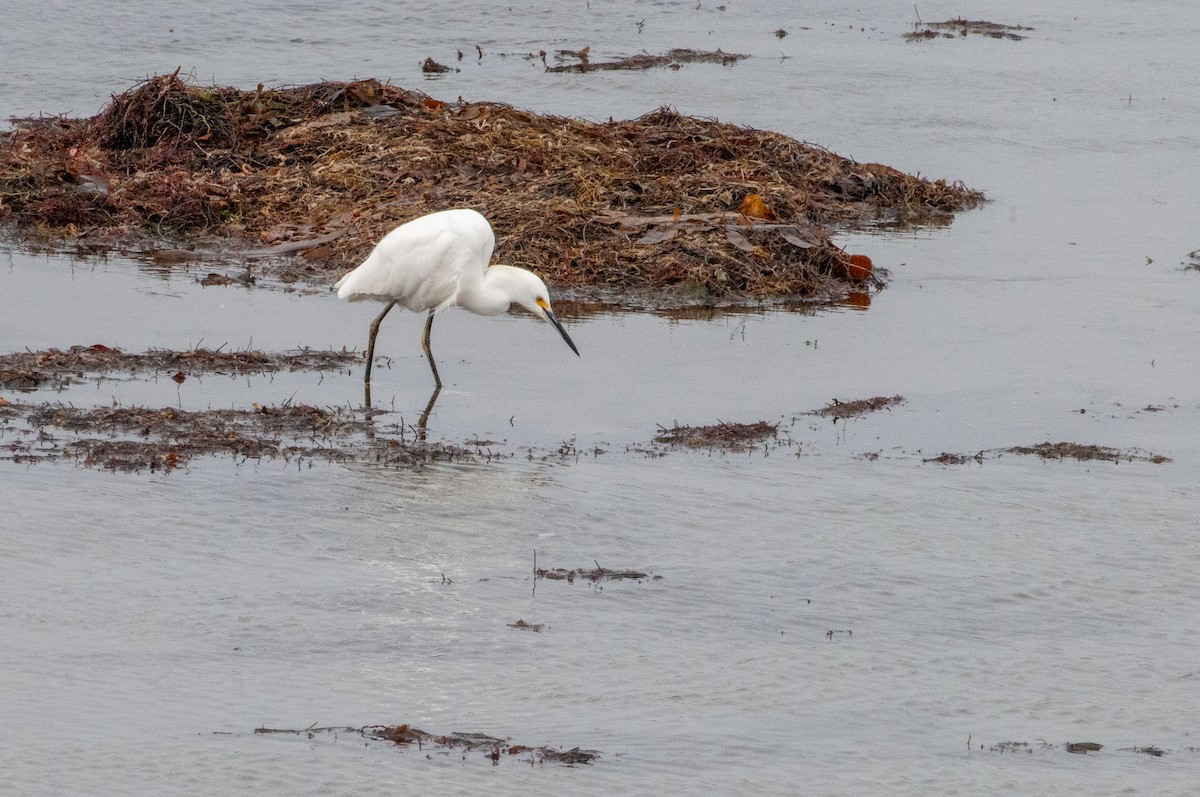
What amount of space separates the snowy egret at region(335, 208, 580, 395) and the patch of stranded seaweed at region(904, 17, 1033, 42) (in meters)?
21.7

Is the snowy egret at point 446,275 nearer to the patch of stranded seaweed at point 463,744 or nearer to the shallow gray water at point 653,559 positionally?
the shallow gray water at point 653,559

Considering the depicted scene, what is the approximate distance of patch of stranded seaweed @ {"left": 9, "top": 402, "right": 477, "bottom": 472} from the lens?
7816mm

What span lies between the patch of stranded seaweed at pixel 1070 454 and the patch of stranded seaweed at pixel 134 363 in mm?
3686

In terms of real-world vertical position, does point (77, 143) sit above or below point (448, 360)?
above

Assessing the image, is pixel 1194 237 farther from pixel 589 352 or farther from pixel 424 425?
pixel 424 425

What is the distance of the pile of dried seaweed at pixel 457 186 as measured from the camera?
13070 millimetres

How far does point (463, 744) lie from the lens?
5.12 meters

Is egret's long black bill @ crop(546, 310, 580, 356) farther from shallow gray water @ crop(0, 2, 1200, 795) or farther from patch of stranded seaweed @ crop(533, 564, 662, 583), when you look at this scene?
patch of stranded seaweed @ crop(533, 564, 662, 583)

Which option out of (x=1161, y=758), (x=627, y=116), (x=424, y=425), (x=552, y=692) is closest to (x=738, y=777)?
(x=552, y=692)

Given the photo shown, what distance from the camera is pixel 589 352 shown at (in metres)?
10.8

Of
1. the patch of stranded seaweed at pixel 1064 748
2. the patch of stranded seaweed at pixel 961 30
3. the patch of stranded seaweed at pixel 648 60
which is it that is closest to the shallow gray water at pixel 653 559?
the patch of stranded seaweed at pixel 1064 748

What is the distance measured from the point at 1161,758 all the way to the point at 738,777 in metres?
1.41

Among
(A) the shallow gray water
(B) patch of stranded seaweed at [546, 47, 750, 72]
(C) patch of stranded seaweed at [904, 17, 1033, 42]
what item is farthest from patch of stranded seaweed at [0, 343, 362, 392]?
(C) patch of stranded seaweed at [904, 17, 1033, 42]

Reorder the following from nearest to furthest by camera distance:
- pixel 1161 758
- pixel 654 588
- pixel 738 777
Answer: pixel 738 777
pixel 1161 758
pixel 654 588
